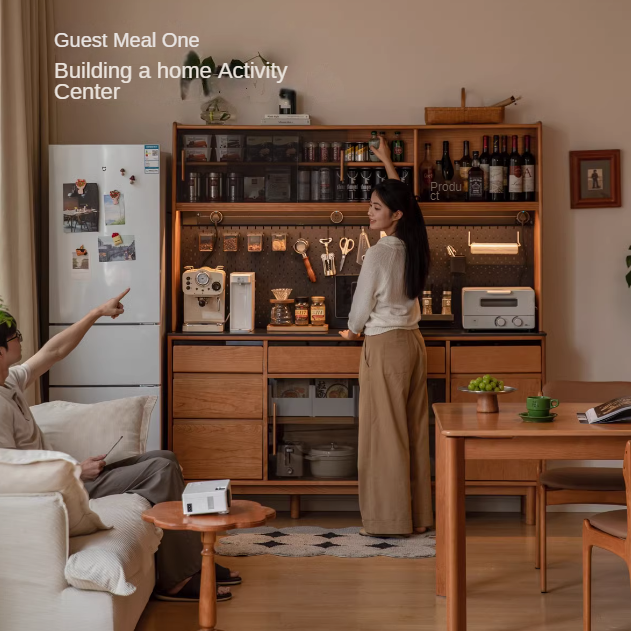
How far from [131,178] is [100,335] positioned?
83 centimetres

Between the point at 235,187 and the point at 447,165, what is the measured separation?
1177 mm

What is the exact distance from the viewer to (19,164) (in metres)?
4.32

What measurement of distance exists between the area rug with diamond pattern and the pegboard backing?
1.27 metres

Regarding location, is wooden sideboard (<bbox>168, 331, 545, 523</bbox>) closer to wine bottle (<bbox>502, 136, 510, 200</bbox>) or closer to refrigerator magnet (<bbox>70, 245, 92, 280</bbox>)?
refrigerator magnet (<bbox>70, 245, 92, 280</bbox>)

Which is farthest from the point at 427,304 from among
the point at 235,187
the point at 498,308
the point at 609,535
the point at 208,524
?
the point at 208,524

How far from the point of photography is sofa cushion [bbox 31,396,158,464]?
343cm

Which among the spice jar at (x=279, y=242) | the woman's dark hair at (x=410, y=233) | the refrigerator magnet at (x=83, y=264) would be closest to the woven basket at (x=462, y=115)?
the woman's dark hair at (x=410, y=233)

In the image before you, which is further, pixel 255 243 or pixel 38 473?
pixel 255 243

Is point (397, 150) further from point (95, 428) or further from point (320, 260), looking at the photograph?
point (95, 428)

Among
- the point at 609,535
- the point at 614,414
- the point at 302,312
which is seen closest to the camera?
the point at 609,535

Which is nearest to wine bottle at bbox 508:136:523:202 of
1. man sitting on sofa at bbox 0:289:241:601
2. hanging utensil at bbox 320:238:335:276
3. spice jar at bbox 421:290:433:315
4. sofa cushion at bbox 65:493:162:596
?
spice jar at bbox 421:290:433:315

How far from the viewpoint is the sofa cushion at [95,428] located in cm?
343

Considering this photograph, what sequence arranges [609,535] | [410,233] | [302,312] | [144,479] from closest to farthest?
[609,535], [144,479], [410,233], [302,312]

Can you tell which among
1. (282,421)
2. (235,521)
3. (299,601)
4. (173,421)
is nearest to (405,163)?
(282,421)
